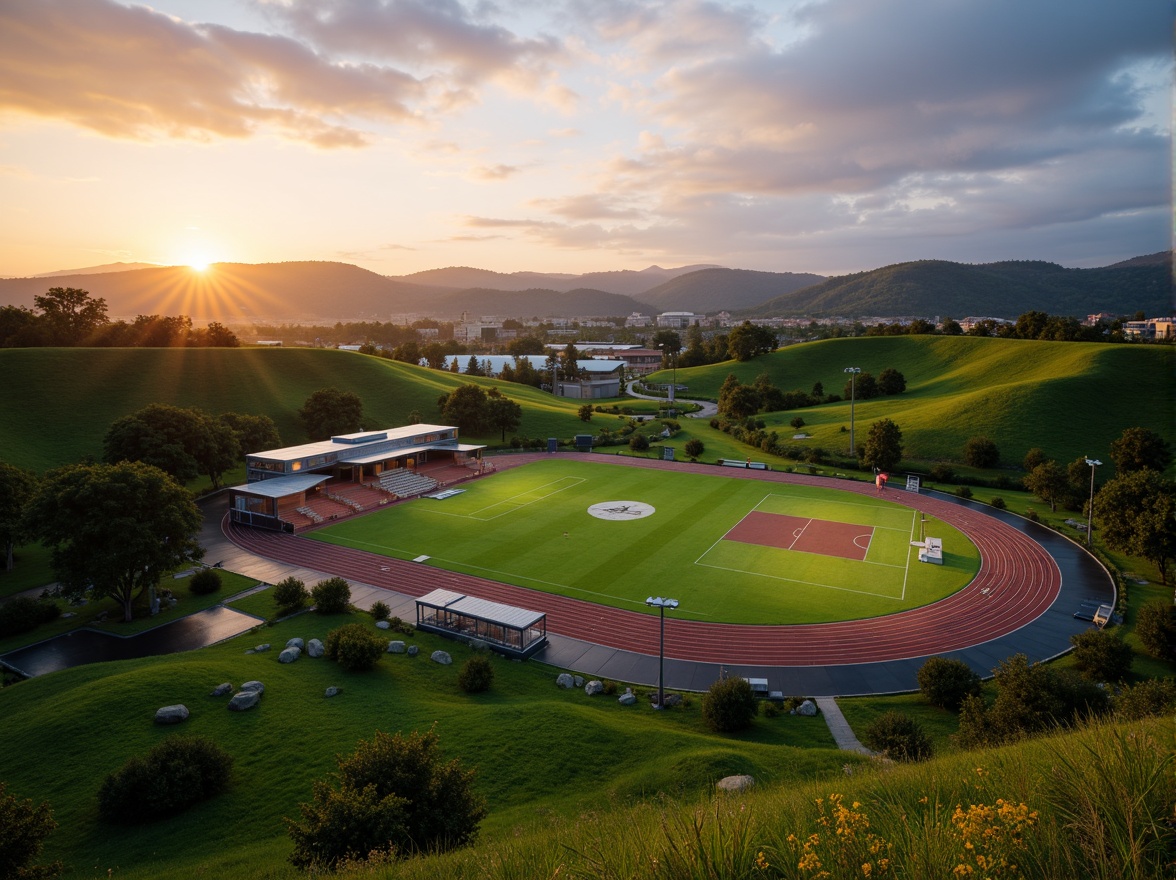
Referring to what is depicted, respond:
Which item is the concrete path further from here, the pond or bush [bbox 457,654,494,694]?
the pond

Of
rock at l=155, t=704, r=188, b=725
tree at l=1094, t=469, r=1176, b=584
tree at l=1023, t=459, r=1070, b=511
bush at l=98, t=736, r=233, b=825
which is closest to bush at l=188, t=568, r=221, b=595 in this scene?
rock at l=155, t=704, r=188, b=725

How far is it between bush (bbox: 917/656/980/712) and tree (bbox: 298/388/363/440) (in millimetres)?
70169

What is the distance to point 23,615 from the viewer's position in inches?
1235

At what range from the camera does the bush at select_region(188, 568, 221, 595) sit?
35.9 metres

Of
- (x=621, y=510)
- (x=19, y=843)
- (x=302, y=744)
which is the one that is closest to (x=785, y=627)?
(x=621, y=510)

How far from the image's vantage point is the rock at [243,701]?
72.9 feet

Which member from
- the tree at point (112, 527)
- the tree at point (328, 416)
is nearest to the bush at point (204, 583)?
the tree at point (112, 527)

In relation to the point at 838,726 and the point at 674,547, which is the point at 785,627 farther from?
the point at 674,547

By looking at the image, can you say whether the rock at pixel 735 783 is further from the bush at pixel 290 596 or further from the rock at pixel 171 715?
the bush at pixel 290 596

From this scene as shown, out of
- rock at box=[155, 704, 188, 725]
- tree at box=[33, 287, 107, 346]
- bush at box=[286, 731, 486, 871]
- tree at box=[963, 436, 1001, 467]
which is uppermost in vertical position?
tree at box=[33, 287, 107, 346]

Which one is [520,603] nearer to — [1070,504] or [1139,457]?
[1070,504]

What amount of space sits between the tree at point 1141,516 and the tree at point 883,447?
2384cm

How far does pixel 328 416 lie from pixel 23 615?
1884 inches

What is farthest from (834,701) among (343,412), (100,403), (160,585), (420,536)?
(100,403)
